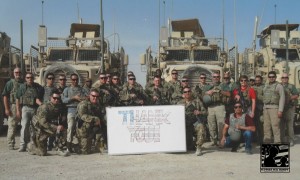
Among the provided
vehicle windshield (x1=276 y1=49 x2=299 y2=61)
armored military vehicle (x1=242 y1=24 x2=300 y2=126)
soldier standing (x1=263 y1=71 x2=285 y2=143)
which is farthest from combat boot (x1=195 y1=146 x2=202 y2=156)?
vehicle windshield (x1=276 y1=49 x2=299 y2=61)

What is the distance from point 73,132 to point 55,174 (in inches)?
83.4

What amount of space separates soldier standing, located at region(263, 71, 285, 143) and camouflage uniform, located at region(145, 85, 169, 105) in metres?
2.05

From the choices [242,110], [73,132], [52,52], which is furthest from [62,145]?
[52,52]

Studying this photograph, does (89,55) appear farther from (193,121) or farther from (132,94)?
(193,121)

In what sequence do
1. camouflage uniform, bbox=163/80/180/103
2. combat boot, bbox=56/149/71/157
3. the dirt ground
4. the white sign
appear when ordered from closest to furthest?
the dirt ground
combat boot, bbox=56/149/71/157
the white sign
camouflage uniform, bbox=163/80/180/103

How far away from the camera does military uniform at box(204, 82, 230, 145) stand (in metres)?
8.94

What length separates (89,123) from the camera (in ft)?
26.3

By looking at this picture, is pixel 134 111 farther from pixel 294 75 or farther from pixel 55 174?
pixel 294 75

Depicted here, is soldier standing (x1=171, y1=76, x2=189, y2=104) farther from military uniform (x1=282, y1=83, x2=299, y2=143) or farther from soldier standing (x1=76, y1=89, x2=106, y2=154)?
military uniform (x1=282, y1=83, x2=299, y2=143)

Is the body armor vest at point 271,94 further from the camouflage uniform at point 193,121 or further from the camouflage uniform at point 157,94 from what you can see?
the camouflage uniform at point 157,94

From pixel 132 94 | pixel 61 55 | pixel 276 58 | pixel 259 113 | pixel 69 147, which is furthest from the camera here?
pixel 276 58

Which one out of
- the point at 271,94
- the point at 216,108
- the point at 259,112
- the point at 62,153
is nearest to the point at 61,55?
the point at 62,153

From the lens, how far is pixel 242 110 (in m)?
8.59

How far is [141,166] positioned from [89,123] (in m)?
1.62
